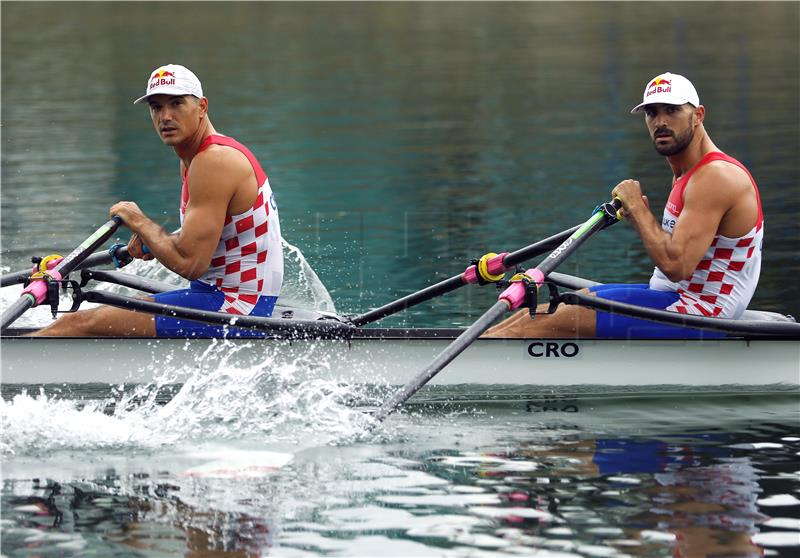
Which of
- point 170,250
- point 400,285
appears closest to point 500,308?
point 170,250

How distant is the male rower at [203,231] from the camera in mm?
9961

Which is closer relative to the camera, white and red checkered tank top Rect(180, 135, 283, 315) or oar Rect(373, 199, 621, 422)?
oar Rect(373, 199, 621, 422)

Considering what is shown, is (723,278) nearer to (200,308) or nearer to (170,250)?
(200,308)

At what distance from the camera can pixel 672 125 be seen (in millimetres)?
9953

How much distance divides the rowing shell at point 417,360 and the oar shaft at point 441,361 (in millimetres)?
715

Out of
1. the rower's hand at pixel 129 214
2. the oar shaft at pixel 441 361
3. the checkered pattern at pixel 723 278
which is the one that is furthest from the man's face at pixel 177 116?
the checkered pattern at pixel 723 278

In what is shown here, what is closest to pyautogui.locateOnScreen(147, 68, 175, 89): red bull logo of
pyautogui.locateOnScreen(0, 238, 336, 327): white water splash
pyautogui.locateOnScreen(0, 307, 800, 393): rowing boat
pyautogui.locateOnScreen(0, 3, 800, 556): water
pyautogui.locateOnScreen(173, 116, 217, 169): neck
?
pyautogui.locateOnScreen(173, 116, 217, 169): neck

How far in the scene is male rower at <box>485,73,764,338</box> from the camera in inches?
388

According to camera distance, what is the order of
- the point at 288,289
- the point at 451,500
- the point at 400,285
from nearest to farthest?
the point at 451,500, the point at 288,289, the point at 400,285

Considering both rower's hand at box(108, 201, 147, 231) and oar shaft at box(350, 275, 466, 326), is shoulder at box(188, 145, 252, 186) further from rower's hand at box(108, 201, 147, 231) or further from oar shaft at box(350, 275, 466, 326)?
oar shaft at box(350, 275, 466, 326)

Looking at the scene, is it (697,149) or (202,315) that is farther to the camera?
(202,315)

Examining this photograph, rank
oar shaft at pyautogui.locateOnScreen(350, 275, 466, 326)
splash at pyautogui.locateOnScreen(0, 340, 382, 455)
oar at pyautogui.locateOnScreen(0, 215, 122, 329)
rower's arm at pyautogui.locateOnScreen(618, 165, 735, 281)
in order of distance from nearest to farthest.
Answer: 1. splash at pyautogui.locateOnScreen(0, 340, 382, 455)
2. rower's arm at pyautogui.locateOnScreen(618, 165, 735, 281)
3. oar at pyautogui.locateOnScreen(0, 215, 122, 329)
4. oar shaft at pyautogui.locateOnScreen(350, 275, 466, 326)

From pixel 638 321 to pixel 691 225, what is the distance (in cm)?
108

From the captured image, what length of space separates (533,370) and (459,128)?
1834cm
